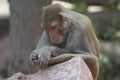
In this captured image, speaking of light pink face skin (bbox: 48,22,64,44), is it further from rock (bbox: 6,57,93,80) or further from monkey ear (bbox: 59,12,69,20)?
rock (bbox: 6,57,93,80)

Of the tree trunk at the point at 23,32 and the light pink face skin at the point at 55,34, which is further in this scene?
the tree trunk at the point at 23,32

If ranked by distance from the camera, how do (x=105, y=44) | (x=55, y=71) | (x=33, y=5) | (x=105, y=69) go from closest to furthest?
(x=55, y=71) → (x=33, y=5) → (x=105, y=69) → (x=105, y=44)

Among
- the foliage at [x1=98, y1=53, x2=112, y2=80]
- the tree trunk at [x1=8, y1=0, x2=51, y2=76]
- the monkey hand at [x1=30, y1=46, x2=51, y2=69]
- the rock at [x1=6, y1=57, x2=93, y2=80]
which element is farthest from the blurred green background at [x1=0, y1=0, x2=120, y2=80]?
the rock at [x1=6, y1=57, x2=93, y2=80]

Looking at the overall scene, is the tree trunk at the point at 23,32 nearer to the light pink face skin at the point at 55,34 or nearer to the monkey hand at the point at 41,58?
the light pink face skin at the point at 55,34

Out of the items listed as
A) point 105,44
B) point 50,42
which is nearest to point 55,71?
point 50,42

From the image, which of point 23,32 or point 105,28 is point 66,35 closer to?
point 23,32


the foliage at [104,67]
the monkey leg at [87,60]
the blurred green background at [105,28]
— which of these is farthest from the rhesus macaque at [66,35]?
the foliage at [104,67]

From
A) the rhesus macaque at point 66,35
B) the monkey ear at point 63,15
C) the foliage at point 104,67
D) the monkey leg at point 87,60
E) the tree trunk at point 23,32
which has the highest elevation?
the monkey ear at point 63,15

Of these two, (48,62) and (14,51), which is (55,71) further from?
(14,51)

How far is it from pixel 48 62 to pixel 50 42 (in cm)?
38

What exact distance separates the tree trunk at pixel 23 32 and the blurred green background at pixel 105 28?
34.8 inches

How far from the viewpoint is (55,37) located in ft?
18.7

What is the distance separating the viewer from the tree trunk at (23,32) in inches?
299

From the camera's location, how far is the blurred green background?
900 centimetres
